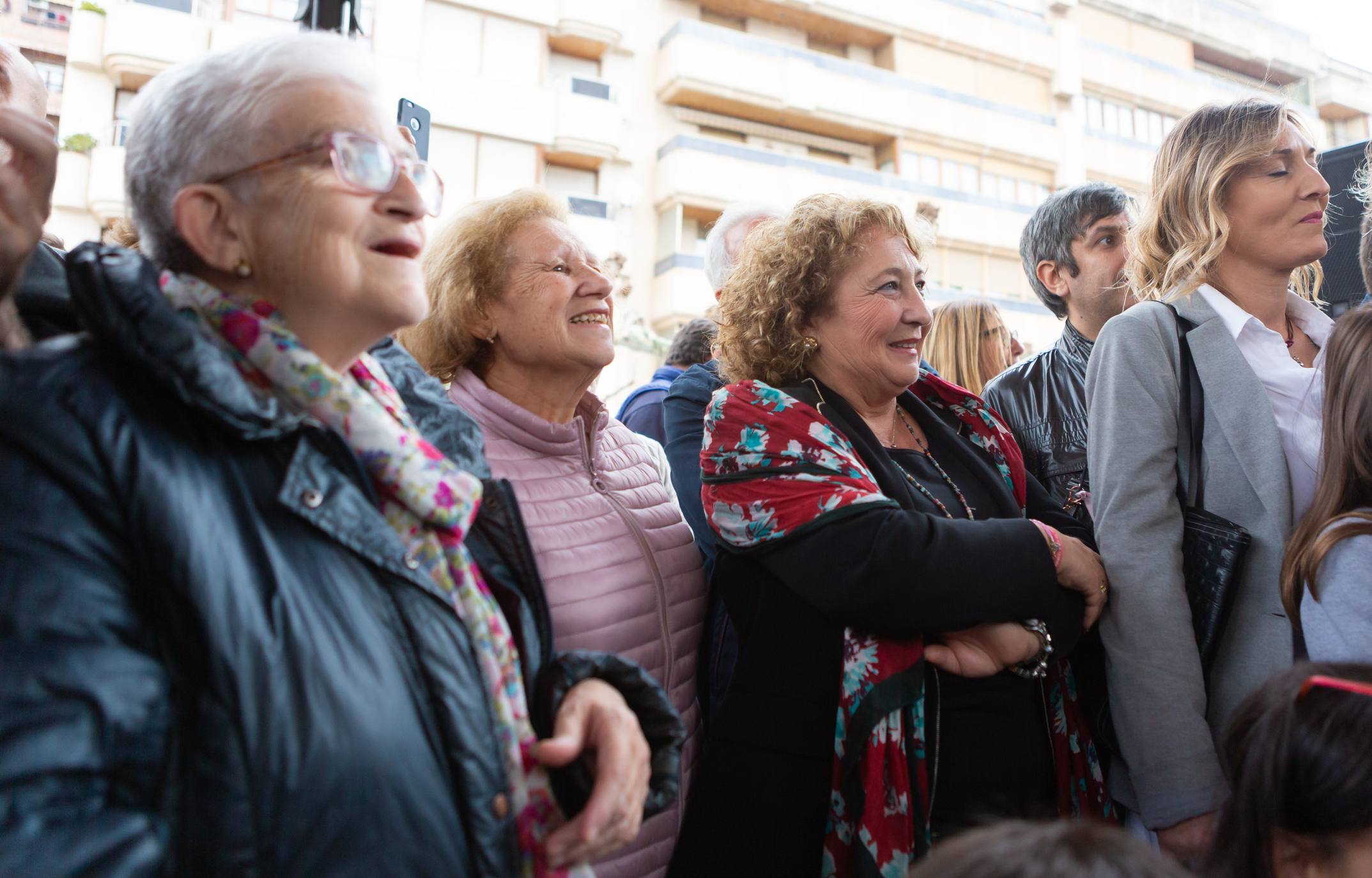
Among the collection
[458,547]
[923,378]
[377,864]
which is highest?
[923,378]

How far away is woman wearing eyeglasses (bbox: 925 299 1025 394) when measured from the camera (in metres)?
4.18

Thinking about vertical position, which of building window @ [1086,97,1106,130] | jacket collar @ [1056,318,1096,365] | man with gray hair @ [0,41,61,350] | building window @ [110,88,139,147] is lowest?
man with gray hair @ [0,41,61,350]

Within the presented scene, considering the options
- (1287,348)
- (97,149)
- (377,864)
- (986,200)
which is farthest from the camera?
(986,200)

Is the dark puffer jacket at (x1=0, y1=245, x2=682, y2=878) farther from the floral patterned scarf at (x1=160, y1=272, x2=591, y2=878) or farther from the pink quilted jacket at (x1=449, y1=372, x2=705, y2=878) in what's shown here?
the pink quilted jacket at (x1=449, y1=372, x2=705, y2=878)

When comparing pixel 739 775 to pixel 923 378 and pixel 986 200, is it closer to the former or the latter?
pixel 923 378

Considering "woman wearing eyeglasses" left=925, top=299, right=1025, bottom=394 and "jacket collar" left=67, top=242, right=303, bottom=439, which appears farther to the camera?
"woman wearing eyeglasses" left=925, top=299, right=1025, bottom=394

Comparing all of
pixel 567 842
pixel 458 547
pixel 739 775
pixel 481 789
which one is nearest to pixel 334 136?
pixel 458 547

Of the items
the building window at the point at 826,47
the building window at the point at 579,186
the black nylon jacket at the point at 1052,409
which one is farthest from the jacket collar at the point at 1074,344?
the building window at the point at 826,47

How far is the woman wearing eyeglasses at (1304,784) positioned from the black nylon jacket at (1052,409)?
1.13 m

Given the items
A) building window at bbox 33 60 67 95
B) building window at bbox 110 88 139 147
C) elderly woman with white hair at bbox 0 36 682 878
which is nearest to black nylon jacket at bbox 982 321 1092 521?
elderly woman with white hair at bbox 0 36 682 878

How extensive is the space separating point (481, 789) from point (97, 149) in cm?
1392

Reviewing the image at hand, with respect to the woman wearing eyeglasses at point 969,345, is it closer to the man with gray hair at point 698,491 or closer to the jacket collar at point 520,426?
the man with gray hair at point 698,491

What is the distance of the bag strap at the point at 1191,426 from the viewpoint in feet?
6.78

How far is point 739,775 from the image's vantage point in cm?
191
